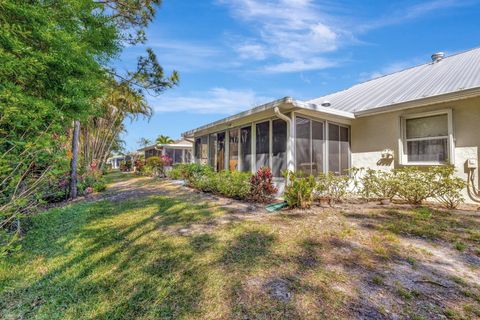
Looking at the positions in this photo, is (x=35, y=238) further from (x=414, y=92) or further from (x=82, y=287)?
(x=414, y=92)

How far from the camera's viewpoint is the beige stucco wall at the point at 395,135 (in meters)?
5.66

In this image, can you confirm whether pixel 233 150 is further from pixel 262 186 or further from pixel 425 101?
pixel 425 101

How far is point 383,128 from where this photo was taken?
7.23m

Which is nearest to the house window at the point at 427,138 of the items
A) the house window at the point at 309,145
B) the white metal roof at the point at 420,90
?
the white metal roof at the point at 420,90

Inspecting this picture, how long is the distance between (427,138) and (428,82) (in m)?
2.16

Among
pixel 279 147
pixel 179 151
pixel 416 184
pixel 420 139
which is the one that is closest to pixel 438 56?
pixel 420 139

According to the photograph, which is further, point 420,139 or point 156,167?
point 156,167

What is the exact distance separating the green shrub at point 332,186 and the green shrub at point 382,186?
2.26ft

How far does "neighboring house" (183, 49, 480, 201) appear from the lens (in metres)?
5.80

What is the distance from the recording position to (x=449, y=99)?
559 cm

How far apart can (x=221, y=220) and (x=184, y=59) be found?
832 cm

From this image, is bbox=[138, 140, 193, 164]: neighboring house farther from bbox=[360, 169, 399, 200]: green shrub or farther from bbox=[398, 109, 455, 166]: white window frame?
bbox=[398, 109, 455, 166]: white window frame

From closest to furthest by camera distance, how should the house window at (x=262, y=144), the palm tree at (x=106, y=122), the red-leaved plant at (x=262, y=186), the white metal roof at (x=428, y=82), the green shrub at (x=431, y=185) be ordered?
the green shrub at (x=431, y=185) < the white metal roof at (x=428, y=82) < the red-leaved plant at (x=262, y=186) < the house window at (x=262, y=144) < the palm tree at (x=106, y=122)

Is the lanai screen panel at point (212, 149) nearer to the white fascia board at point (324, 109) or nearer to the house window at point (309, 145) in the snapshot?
the house window at point (309, 145)
